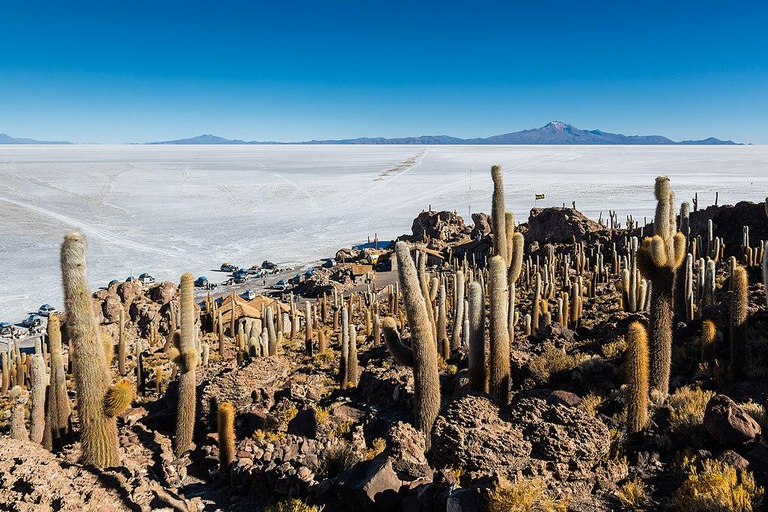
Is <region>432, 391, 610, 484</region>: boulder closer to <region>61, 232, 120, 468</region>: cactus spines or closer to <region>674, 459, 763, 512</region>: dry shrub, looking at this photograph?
<region>674, 459, 763, 512</region>: dry shrub

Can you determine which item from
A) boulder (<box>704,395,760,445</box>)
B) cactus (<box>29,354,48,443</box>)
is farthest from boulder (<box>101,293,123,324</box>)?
boulder (<box>704,395,760,445</box>)

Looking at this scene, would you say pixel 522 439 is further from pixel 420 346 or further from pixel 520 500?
pixel 420 346

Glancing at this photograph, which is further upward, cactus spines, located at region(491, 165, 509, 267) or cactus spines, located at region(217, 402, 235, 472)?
cactus spines, located at region(491, 165, 509, 267)

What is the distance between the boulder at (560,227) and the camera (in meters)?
29.0

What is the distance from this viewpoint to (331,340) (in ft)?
58.9

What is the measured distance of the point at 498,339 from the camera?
8.23 metres

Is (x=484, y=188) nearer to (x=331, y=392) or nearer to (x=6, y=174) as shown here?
(x=331, y=392)

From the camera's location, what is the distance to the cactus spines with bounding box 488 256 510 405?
8250 millimetres

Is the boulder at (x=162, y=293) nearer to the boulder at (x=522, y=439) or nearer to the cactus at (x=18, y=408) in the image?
the cactus at (x=18, y=408)

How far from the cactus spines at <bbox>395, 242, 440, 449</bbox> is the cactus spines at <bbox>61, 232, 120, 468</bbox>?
156 inches

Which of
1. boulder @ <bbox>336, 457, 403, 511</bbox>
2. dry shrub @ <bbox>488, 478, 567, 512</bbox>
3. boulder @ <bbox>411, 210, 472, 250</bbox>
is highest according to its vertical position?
dry shrub @ <bbox>488, 478, 567, 512</bbox>

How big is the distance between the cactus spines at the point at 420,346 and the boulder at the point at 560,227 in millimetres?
22292

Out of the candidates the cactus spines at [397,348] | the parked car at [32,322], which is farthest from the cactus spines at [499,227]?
A: the parked car at [32,322]

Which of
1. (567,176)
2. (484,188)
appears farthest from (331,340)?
(567,176)
